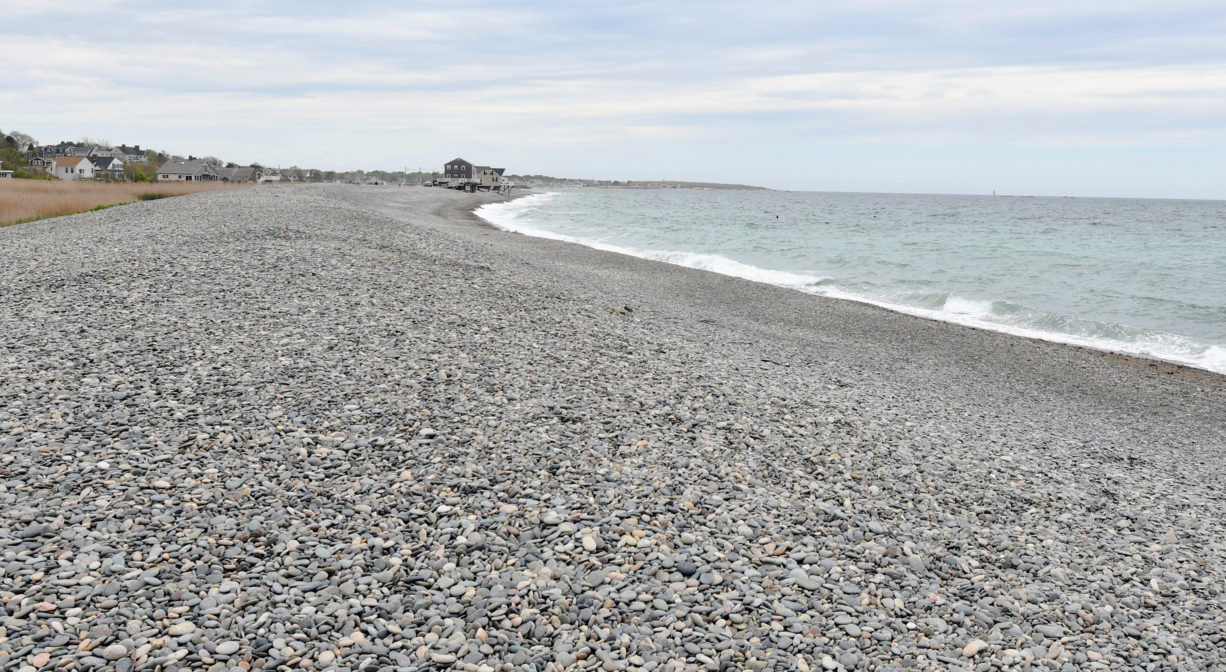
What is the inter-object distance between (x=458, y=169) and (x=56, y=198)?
9965 centimetres

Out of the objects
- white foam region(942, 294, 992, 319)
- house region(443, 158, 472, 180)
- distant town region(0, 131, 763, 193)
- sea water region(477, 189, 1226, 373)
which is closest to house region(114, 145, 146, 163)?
distant town region(0, 131, 763, 193)

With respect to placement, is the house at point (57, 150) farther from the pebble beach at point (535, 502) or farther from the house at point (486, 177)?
the pebble beach at point (535, 502)

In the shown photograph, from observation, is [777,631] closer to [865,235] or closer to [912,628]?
[912,628]

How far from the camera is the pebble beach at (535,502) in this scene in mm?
4504

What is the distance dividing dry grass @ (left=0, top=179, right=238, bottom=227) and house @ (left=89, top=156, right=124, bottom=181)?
70666mm

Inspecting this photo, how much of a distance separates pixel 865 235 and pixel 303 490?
46747mm

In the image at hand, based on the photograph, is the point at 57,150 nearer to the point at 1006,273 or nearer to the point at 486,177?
the point at 486,177

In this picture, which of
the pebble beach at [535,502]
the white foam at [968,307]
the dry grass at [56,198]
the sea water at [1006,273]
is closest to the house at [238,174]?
the dry grass at [56,198]

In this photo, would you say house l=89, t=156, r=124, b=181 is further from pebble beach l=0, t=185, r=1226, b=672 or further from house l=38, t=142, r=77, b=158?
pebble beach l=0, t=185, r=1226, b=672

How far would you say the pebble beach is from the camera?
4504mm

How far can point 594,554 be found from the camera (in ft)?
17.5

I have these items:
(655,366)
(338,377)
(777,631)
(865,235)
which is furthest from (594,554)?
(865,235)

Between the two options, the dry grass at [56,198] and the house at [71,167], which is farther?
the house at [71,167]

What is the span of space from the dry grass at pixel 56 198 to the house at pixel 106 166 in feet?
232
